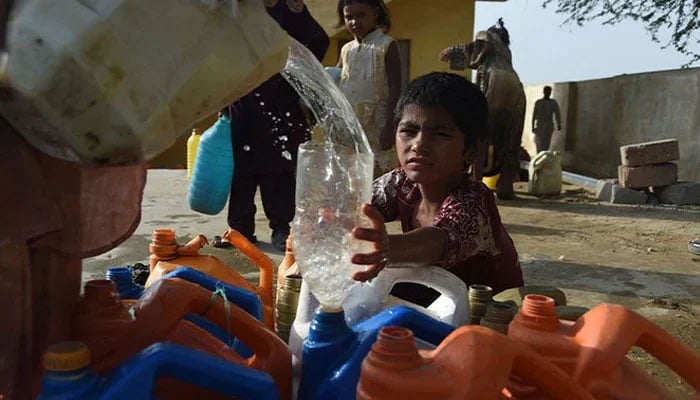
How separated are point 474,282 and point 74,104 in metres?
1.26

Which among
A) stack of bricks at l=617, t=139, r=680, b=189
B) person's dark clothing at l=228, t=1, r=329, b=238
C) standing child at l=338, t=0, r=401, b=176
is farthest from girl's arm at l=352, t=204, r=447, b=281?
stack of bricks at l=617, t=139, r=680, b=189

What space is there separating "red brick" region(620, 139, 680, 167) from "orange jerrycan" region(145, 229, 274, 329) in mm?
6367

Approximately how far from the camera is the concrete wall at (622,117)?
8.45 m

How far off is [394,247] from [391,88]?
2637 mm

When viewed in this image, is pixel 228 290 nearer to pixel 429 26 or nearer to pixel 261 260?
pixel 261 260

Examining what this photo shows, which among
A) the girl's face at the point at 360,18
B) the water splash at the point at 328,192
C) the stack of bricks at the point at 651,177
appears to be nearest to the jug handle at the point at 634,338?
the water splash at the point at 328,192

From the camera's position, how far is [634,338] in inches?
37.7

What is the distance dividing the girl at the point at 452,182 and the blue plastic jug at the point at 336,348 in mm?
509

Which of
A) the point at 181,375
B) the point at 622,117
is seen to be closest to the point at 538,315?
the point at 181,375

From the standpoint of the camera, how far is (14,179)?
0.83m

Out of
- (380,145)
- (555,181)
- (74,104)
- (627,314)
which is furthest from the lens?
(555,181)

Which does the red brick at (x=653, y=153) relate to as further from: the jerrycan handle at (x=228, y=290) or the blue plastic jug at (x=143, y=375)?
the blue plastic jug at (x=143, y=375)

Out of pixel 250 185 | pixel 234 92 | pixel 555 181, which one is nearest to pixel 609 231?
pixel 555 181

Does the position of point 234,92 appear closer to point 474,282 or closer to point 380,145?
point 474,282
